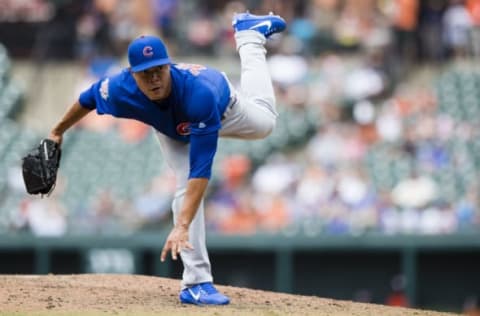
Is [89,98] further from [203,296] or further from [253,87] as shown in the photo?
[203,296]

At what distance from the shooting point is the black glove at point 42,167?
23.3 ft

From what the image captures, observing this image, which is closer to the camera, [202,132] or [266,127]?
[202,132]

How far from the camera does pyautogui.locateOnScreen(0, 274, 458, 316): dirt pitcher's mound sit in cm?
669

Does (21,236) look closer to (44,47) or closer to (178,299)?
(44,47)

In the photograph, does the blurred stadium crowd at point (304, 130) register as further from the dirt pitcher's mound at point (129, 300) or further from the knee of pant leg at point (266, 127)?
the knee of pant leg at point (266, 127)

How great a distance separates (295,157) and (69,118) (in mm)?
6809

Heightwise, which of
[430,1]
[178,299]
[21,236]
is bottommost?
[178,299]

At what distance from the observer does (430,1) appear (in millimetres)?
14469

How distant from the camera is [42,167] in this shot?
709 centimetres

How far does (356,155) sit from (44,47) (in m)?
4.68

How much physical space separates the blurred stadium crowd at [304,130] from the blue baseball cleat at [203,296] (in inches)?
193

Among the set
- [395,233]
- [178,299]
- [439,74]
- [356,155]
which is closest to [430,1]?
[439,74]

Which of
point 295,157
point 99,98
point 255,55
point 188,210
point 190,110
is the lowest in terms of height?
point 188,210

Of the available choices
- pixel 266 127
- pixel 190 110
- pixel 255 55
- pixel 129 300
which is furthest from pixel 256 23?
pixel 129 300
